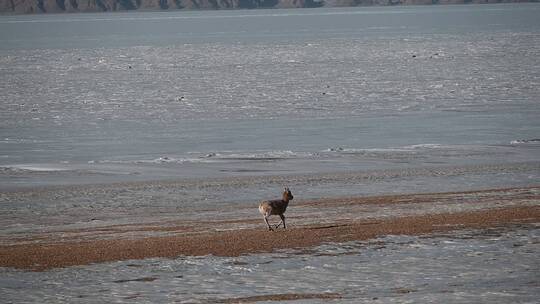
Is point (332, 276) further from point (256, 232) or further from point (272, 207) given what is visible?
point (256, 232)

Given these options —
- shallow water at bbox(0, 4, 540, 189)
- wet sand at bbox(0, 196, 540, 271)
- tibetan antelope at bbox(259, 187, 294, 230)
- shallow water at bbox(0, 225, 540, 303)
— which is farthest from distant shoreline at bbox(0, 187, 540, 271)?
shallow water at bbox(0, 4, 540, 189)

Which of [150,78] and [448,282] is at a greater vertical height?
[448,282]

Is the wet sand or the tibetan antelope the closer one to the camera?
the wet sand

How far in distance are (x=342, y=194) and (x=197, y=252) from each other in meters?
6.92

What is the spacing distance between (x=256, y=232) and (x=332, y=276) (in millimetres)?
3211

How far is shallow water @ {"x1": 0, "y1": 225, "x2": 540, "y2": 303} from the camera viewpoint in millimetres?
12039

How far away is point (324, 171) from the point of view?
2461 cm

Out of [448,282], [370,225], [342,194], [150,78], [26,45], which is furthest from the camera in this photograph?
[26,45]

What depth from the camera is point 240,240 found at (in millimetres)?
15281

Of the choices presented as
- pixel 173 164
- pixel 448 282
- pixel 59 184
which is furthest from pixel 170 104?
pixel 448 282

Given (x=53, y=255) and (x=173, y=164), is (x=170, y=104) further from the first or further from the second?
(x=53, y=255)

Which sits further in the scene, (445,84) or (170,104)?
(445,84)

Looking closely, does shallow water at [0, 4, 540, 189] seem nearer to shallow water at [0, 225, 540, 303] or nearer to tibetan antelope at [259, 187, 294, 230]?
tibetan antelope at [259, 187, 294, 230]

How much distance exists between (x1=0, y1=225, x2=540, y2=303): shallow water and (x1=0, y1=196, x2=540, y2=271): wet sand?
366 mm
